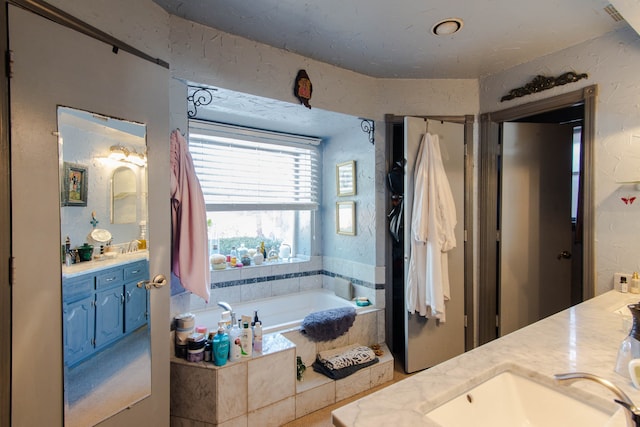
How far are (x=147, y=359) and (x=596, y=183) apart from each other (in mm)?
2905

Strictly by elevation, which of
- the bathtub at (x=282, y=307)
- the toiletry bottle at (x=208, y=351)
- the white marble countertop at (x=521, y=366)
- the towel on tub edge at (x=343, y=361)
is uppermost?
the white marble countertop at (x=521, y=366)

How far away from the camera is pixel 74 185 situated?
1.33 m

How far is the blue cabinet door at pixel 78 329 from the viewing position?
1.30 m

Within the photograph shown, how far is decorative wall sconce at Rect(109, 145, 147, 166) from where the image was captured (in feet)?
4.91

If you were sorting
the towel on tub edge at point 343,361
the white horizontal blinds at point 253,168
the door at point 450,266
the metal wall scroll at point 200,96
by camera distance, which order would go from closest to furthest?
the metal wall scroll at point 200,96 < the towel on tub edge at point 343,361 < the door at point 450,266 < the white horizontal blinds at point 253,168

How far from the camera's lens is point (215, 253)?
3105 millimetres

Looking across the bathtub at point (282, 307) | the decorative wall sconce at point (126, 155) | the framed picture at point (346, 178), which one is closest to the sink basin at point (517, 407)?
the decorative wall sconce at point (126, 155)

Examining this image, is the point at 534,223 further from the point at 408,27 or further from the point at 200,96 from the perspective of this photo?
the point at 200,96

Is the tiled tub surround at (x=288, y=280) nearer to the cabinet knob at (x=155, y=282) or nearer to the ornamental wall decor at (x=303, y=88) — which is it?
the cabinet knob at (x=155, y=282)

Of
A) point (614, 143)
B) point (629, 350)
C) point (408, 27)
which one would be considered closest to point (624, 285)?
point (614, 143)

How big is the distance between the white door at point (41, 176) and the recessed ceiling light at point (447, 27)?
70.4 inches

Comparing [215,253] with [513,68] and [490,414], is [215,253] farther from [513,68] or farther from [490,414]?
[513,68]

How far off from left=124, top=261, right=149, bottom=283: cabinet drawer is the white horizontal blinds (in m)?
1.35

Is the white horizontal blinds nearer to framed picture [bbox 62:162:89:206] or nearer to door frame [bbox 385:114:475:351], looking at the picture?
door frame [bbox 385:114:475:351]
